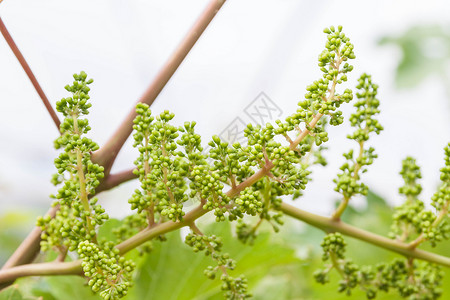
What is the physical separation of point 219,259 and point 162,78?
261 millimetres

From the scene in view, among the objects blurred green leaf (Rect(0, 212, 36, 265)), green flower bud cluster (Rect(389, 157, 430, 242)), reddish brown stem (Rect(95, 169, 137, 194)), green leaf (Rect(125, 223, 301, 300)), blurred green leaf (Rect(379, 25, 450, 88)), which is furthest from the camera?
blurred green leaf (Rect(379, 25, 450, 88))

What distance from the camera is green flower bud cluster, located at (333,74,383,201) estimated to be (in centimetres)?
87

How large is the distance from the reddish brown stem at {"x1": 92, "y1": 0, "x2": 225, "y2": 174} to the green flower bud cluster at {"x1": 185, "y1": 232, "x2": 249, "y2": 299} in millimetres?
159

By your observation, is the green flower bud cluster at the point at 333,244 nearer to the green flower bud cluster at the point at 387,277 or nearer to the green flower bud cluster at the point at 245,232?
the green flower bud cluster at the point at 387,277

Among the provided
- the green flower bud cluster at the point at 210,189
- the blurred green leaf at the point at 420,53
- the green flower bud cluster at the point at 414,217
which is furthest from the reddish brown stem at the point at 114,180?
the blurred green leaf at the point at 420,53

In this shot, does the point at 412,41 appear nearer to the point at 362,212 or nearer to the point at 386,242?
the point at 362,212

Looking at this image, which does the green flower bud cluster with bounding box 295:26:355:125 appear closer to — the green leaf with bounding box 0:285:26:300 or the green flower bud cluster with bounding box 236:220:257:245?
the green flower bud cluster with bounding box 236:220:257:245

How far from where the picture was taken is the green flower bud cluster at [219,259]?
79cm

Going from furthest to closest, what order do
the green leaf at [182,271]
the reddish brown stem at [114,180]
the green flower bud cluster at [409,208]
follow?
the green leaf at [182,271] < the green flower bud cluster at [409,208] < the reddish brown stem at [114,180]

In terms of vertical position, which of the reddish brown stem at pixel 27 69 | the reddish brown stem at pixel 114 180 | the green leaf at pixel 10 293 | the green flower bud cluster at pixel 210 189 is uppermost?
the reddish brown stem at pixel 27 69

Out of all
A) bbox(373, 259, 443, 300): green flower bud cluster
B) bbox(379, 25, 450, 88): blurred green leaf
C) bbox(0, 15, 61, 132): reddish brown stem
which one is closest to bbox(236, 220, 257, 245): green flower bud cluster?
bbox(373, 259, 443, 300): green flower bud cluster

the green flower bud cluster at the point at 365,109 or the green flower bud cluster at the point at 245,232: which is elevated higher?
the green flower bud cluster at the point at 365,109

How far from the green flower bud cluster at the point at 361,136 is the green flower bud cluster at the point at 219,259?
212 millimetres

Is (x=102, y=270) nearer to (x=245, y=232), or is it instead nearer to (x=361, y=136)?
(x=245, y=232)
